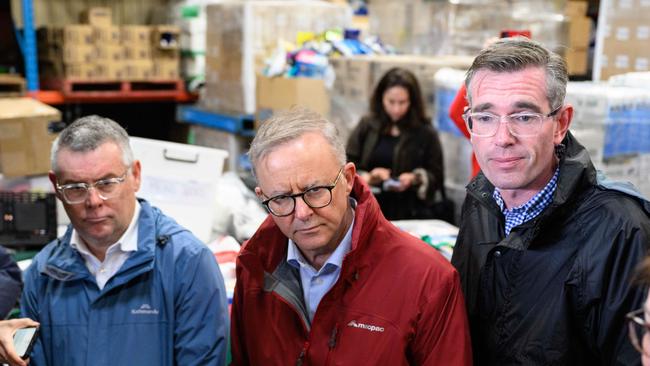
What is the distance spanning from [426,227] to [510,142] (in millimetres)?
2098

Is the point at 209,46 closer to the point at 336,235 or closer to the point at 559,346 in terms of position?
the point at 336,235

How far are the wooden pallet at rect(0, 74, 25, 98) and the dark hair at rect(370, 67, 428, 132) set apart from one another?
355 cm

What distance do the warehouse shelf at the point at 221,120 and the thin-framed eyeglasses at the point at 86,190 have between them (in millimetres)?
4015

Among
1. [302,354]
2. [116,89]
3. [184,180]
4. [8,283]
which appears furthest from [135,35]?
[302,354]

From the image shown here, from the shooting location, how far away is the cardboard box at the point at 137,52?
23.0 feet

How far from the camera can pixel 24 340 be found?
2.07 metres

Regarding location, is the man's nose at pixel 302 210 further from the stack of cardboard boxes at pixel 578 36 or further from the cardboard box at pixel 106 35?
the cardboard box at pixel 106 35

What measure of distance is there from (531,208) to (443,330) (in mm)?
383

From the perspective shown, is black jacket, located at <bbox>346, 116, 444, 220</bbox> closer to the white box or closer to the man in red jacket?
the white box

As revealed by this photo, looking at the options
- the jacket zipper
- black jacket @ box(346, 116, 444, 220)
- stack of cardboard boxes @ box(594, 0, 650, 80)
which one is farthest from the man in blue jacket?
stack of cardboard boxes @ box(594, 0, 650, 80)

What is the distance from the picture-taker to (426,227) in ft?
12.2

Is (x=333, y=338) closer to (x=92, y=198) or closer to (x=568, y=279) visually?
(x=568, y=279)

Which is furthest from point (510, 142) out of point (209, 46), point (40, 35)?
point (40, 35)

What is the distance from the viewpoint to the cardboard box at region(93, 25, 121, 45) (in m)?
6.77
